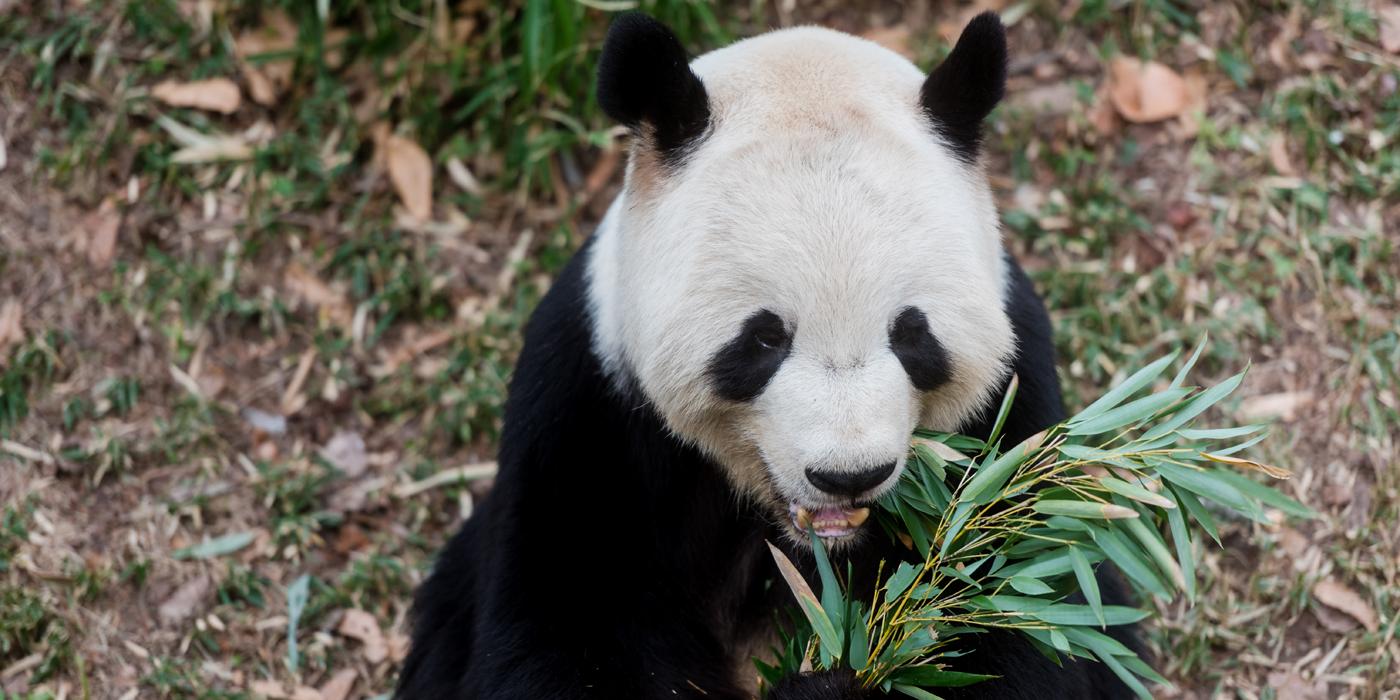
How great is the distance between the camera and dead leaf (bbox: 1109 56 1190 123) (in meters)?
5.84

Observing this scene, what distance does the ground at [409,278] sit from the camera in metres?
4.76

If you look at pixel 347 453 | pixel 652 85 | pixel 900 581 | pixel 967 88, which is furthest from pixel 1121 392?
pixel 347 453

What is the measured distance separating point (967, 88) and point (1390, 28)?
11.2 ft

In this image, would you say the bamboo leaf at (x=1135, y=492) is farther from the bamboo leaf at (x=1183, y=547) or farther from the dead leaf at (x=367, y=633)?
the dead leaf at (x=367, y=633)

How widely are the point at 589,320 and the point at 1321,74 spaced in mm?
3604

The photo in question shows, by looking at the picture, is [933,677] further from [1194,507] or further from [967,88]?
[967,88]

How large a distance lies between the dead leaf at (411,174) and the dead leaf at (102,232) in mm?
1082

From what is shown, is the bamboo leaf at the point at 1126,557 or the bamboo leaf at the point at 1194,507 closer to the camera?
the bamboo leaf at the point at 1126,557

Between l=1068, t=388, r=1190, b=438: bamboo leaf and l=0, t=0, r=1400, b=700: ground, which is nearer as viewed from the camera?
l=1068, t=388, r=1190, b=438: bamboo leaf

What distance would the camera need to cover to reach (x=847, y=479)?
279 cm

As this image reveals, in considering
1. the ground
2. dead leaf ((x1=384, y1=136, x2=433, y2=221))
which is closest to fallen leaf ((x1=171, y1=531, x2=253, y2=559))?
the ground

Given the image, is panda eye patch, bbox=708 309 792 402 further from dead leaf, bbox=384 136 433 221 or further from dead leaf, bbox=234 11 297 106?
dead leaf, bbox=234 11 297 106

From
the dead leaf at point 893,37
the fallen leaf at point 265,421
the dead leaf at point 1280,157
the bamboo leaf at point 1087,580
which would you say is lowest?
the fallen leaf at point 265,421

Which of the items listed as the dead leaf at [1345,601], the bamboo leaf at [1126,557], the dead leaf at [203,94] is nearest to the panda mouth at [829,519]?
the bamboo leaf at [1126,557]
